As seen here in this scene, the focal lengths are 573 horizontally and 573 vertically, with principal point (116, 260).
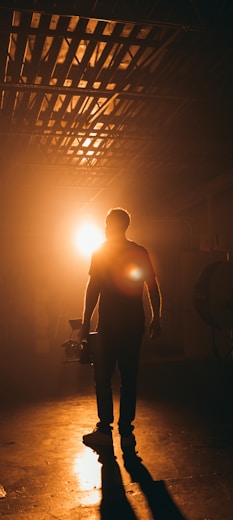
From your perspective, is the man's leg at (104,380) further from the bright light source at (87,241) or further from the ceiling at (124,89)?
the bright light source at (87,241)

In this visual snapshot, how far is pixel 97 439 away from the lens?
182 inches

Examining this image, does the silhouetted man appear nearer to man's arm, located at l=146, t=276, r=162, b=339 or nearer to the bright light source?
man's arm, located at l=146, t=276, r=162, b=339

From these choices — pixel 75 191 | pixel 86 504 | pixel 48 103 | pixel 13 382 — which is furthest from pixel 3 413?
pixel 75 191

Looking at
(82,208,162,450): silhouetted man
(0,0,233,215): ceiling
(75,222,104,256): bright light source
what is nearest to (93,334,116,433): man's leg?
(82,208,162,450): silhouetted man

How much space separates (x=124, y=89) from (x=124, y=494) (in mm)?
7611

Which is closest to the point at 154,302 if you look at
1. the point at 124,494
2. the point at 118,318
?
the point at 118,318

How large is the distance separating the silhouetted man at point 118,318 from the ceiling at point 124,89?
331 cm

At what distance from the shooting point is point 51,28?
7574mm

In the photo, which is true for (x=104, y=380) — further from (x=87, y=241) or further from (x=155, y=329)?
(x=87, y=241)

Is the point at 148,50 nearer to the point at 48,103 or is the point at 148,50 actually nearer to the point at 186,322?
the point at 48,103

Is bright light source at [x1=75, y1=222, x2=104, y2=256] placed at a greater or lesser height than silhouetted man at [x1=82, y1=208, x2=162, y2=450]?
greater

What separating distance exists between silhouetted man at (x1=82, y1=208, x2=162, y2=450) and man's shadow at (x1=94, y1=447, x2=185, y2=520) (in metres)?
0.40

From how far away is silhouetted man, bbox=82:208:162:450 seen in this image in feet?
15.1

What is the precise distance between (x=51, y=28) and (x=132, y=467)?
19.2 ft
